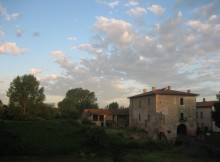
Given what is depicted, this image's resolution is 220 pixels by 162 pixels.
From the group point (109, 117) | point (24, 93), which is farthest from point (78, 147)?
point (109, 117)

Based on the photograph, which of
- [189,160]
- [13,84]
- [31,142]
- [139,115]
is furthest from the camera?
[13,84]

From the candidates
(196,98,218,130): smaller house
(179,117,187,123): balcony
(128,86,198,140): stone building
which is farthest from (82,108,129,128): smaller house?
(179,117,187,123): balcony

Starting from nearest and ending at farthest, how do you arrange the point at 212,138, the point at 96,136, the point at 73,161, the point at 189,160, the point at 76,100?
the point at 73,161 < the point at 189,160 < the point at 96,136 < the point at 212,138 < the point at 76,100

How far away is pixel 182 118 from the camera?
148 feet

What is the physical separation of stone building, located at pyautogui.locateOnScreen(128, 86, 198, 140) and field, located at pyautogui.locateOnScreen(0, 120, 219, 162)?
5088 millimetres

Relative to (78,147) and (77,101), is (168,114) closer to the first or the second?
A: (78,147)

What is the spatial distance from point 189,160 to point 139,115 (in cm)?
2155

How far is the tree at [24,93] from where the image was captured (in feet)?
177

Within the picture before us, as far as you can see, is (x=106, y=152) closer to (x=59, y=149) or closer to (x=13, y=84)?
(x=59, y=149)

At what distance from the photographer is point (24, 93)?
54.6m

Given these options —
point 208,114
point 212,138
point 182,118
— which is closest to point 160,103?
point 182,118

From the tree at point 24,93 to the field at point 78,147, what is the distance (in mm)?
17619

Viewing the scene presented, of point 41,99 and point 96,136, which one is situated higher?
point 41,99

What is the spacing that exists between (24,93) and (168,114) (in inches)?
1160
